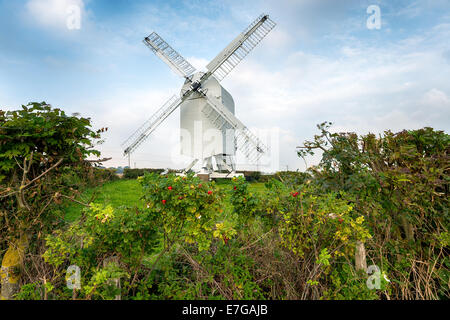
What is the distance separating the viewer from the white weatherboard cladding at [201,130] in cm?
1492

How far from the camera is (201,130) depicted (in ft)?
48.8

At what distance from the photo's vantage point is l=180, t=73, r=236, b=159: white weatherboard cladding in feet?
49.0

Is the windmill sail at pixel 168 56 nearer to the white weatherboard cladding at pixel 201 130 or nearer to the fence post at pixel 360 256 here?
the white weatherboard cladding at pixel 201 130

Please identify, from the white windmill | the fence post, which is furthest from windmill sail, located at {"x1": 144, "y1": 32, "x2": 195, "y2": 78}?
the fence post

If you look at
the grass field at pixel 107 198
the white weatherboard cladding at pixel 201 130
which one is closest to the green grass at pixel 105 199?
the grass field at pixel 107 198

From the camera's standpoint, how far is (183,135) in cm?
1505

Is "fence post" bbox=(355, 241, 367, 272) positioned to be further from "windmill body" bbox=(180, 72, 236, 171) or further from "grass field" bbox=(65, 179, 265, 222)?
"windmill body" bbox=(180, 72, 236, 171)

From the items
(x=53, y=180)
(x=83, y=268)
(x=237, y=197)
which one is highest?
(x=53, y=180)

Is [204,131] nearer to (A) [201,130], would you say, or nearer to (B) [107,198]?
(A) [201,130]

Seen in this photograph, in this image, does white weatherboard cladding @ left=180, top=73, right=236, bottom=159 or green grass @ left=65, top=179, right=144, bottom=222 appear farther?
white weatherboard cladding @ left=180, top=73, right=236, bottom=159

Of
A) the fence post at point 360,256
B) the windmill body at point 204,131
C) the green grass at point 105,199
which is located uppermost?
the windmill body at point 204,131
